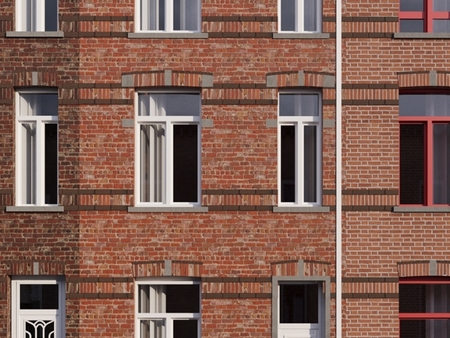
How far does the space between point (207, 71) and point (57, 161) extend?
10.5 feet

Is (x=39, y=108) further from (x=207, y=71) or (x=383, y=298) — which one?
(x=383, y=298)

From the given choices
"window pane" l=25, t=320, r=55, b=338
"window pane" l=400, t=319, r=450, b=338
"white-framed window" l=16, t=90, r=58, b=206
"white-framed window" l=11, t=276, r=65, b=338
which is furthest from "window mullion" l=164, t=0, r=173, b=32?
"window pane" l=400, t=319, r=450, b=338

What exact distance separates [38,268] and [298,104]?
218 inches

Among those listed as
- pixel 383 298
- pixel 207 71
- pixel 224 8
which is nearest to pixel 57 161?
pixel 207 71

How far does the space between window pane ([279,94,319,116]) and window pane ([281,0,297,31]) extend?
1270mm

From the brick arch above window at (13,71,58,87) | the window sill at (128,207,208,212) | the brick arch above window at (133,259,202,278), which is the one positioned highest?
the brick arch above window at (13,71,58,87)

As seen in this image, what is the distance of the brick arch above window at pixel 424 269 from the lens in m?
14.2

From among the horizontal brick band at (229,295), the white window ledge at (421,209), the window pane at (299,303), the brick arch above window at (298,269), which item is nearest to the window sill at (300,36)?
the white window ledge at (421,209)

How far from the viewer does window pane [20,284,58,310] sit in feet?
47.9

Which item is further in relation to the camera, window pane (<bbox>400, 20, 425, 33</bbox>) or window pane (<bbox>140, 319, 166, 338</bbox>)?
window pane (<bbox>400, 20, 425, 33</bbox>)

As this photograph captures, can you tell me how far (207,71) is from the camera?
47.5ft

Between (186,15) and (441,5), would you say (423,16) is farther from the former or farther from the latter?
(186,15)

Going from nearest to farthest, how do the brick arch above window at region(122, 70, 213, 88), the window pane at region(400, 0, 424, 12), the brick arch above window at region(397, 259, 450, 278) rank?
the brick arch above window at region(397, 259, 450, 278) → the brick arch above window at region(122, 70, 213, 88) → the window pane at region(400, 0, 424, 12)

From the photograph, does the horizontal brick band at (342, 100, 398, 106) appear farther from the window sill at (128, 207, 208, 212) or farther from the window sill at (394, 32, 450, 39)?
the window sill at (128, 207, 208, 212)
